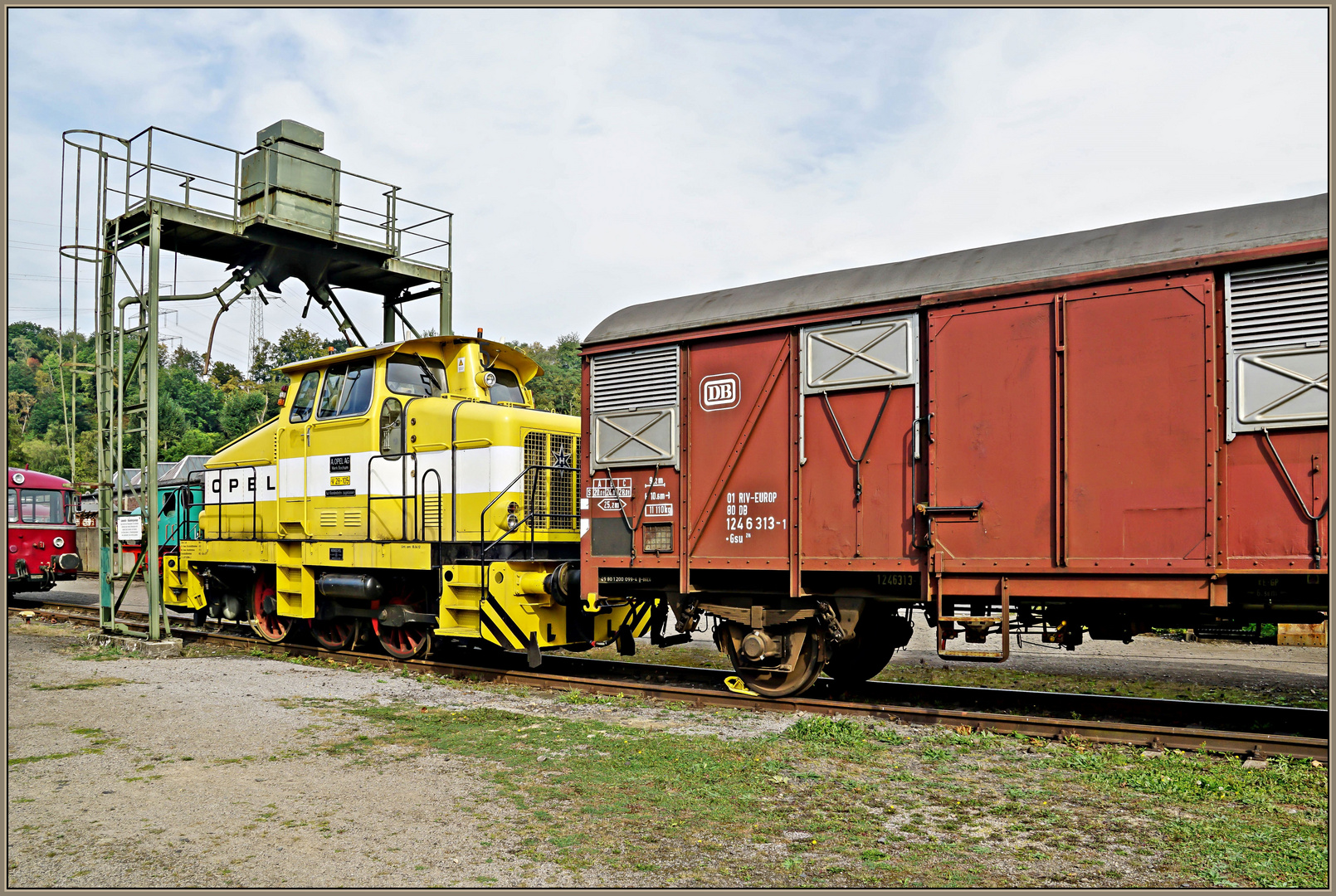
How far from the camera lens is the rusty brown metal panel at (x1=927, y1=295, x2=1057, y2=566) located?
24.1ft

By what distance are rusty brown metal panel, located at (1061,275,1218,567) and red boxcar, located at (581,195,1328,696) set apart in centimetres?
1

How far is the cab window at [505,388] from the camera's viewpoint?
41.2ft

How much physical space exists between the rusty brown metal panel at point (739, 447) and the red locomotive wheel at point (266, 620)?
8.00 meters

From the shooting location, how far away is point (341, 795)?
5.91 meters

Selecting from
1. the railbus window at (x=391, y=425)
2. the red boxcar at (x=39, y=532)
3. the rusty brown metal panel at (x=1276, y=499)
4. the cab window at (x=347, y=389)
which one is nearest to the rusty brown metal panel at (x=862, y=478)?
the rusty brown metal panel at (x=1276, y=499)

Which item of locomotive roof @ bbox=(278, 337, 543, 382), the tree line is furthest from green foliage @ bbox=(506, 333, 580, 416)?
locomotive roof @ bbox=(278, 337, 543, 382)

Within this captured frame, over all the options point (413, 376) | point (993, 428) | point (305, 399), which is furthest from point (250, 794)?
point (305, 399)

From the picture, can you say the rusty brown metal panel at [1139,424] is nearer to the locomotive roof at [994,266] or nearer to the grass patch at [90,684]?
the locomotive roof at [994,266]

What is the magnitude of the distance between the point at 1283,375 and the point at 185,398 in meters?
96.3

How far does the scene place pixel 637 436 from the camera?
951 centimetres

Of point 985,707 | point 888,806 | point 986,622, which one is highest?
point 986,622

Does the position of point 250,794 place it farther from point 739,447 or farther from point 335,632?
point 335,632

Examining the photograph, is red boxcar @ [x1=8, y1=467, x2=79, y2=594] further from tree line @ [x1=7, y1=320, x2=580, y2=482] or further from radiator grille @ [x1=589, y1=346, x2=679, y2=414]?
radiator grille @ [x1=589, y1=346, x2=679, y2=414]

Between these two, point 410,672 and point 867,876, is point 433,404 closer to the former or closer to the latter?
point 410,672
